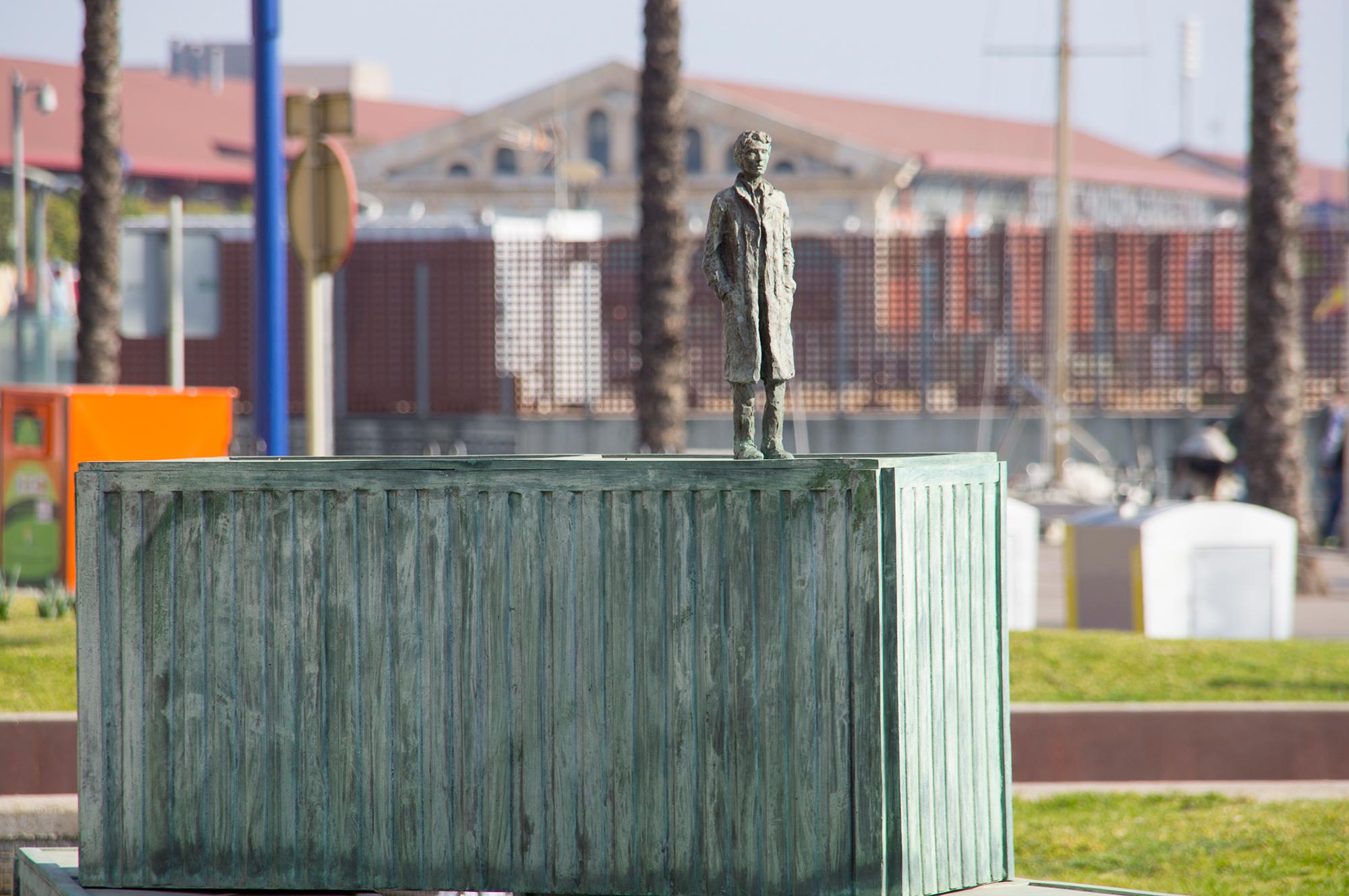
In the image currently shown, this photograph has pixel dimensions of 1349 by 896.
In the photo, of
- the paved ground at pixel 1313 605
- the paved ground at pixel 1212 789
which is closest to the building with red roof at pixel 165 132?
the paved ground at pixel 1313 605

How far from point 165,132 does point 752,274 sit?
7590 centimetres

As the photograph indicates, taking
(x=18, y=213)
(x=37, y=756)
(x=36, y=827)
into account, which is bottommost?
(x=36, y=827)

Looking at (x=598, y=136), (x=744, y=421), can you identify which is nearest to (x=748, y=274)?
(x=744, y=421)

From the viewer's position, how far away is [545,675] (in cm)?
472

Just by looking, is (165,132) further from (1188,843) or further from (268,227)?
(1188,843)

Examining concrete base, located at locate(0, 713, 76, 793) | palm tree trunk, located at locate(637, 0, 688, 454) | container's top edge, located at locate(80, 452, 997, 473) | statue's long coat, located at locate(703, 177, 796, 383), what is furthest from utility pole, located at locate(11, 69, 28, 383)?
statue's long coat, located at locate(703, 177, 796, 383)

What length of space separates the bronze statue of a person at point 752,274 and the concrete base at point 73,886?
1426 mm

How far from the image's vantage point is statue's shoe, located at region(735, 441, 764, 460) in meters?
4.80

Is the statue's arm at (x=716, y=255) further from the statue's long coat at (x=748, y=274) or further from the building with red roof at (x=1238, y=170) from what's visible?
the building with red roof at (x=1238, y=170)

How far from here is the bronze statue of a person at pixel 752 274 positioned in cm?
488

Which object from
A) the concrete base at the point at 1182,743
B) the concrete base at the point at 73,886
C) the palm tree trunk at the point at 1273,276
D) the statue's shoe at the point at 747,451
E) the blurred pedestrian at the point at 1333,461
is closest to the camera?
the statue's shoe at the point at 747,451

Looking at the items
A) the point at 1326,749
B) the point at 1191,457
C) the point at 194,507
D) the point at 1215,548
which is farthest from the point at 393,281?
the point at 194,507

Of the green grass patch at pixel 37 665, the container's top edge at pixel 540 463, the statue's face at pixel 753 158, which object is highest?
the statue's face at pixel 753 158

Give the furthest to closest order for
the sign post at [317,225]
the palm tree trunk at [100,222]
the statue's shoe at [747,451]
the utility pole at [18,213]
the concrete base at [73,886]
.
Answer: the utility pole at [18,213], the palm tree trunk at [100,222], the sign post at [317,225], the concrete base at [73,886], the statue's shoe at [747,451]
